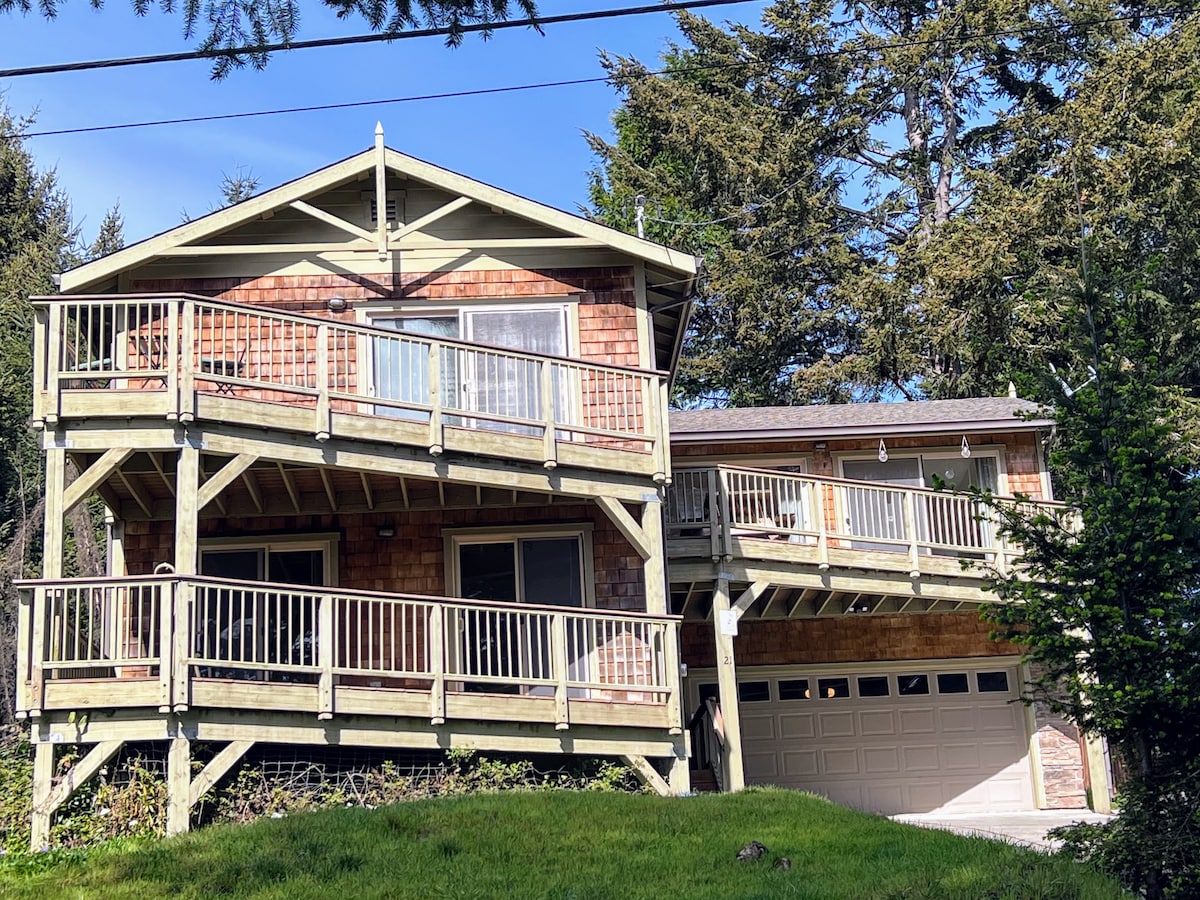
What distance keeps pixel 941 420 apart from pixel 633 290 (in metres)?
5.31

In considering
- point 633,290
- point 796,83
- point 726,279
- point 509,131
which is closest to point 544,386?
point 633,290

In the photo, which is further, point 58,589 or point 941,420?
point 941,420

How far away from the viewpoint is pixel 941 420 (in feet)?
67.9

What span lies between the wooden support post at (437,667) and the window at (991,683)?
9.28 metres

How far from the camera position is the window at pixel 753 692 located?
20.7 m

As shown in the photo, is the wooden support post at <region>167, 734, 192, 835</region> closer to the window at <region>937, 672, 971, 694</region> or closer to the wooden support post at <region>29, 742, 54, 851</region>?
the wooden support post at <region>29, 742, 54, 851</region>

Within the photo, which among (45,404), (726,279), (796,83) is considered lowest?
(45,404)

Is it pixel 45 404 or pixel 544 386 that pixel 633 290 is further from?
pixel 45 404

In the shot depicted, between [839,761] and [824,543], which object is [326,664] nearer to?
[824,543]

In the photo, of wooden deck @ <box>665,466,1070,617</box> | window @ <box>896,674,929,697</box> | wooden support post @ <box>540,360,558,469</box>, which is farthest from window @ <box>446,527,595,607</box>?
window @ <box>896,674,929,697</box>

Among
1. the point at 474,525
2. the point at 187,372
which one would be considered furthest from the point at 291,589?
the point at 474,525

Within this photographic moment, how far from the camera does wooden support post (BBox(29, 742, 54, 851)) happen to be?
13.4 metres

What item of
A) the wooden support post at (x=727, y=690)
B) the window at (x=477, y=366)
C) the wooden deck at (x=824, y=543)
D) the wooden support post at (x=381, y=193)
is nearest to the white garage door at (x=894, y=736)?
the wooden deck at (x=824, y=543)

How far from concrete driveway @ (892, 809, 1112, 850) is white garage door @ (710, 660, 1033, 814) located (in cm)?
48
